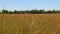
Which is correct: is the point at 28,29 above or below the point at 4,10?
below

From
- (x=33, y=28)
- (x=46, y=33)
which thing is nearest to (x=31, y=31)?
(x=33, y=28)

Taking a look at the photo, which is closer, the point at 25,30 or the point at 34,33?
the point at 34,33

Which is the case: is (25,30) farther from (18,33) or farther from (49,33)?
(49,33)

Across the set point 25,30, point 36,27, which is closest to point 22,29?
point 25,30

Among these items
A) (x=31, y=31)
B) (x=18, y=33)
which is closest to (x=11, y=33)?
(x=18, y=33)

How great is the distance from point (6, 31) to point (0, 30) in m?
0.08

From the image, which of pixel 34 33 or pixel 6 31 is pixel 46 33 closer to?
pixel 34 33

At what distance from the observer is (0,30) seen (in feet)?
7.84

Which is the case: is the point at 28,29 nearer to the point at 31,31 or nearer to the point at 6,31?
the point at 31,31

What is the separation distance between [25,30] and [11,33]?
0.18m

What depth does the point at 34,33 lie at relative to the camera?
2.15 m

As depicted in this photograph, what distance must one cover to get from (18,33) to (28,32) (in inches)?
4.8

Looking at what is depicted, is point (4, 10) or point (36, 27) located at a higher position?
point (4, 10)

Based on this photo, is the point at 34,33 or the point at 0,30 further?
the point at 0,30
